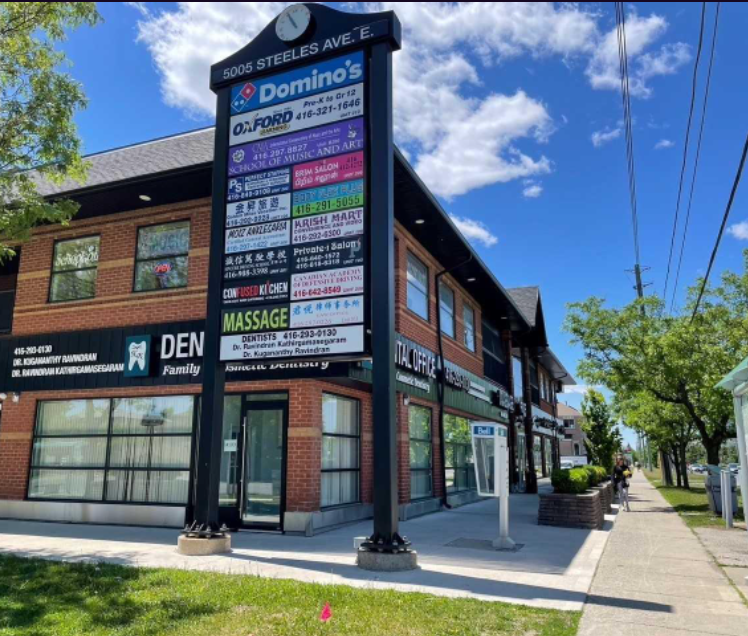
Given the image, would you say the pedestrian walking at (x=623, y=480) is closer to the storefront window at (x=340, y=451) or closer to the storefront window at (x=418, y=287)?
the storefront window at (x=418, y=287)

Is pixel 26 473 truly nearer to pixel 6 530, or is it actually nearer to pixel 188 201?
pixel 6 530

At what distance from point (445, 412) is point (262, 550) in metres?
9.13

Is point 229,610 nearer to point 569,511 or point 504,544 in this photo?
point 504,544

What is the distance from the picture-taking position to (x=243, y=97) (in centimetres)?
973

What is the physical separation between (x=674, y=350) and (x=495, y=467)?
1130 centimetres

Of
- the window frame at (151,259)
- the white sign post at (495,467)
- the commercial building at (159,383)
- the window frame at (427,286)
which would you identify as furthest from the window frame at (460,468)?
the window frame at (151,259)

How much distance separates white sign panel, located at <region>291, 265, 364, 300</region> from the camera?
8164 mm

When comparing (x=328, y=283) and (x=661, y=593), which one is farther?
(x=328, y=283)

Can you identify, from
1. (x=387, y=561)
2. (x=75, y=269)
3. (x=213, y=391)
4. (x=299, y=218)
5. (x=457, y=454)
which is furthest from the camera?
(x=457, y=454)

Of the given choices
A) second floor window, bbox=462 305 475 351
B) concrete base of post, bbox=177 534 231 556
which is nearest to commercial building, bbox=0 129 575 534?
concrete base of post, bbox=177 534 231 556

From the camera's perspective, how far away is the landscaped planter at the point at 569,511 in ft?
40.2

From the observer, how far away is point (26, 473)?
13156mm

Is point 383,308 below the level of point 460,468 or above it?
above

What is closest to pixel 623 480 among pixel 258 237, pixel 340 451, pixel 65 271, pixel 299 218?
pixel 340 451
